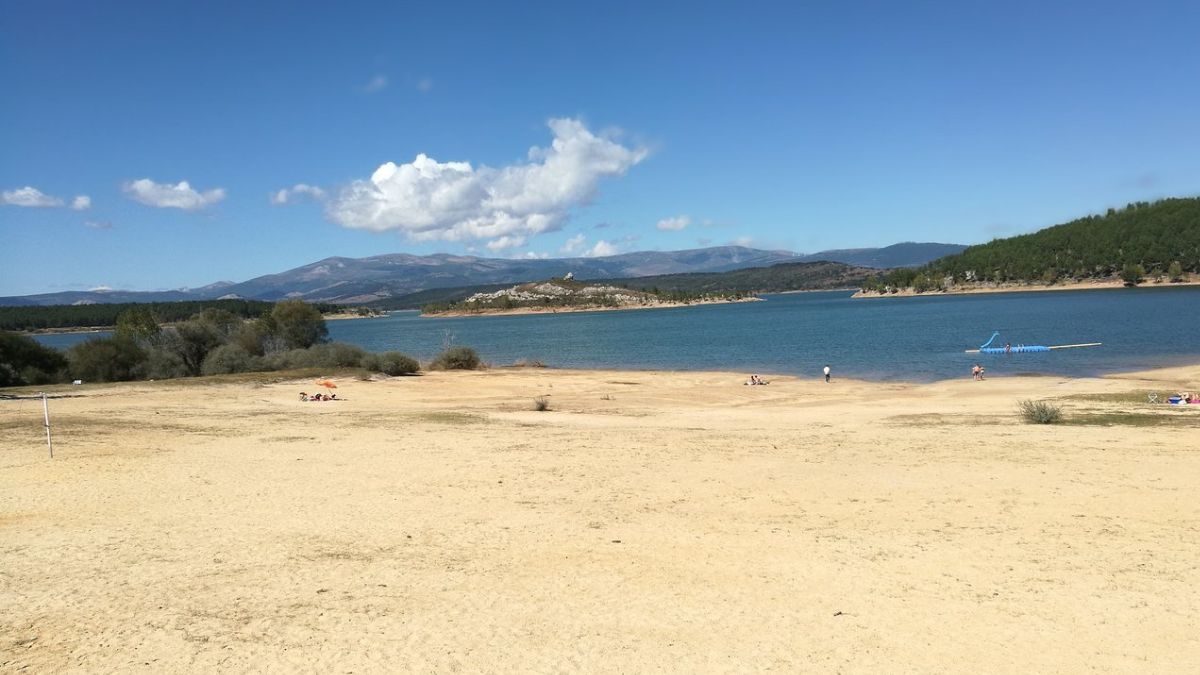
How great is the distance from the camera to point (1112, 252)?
556 feet

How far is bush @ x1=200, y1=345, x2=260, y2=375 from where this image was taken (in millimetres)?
44375

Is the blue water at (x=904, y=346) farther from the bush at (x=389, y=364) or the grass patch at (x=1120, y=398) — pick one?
the grass patch at (x=1120, y=398)

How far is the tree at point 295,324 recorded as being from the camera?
5603 cm

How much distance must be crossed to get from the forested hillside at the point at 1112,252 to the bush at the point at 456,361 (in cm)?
15728

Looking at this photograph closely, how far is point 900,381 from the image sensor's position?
38812 millimetres

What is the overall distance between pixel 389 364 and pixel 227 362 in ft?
32.2

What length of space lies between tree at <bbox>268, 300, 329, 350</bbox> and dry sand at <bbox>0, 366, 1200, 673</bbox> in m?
36.9

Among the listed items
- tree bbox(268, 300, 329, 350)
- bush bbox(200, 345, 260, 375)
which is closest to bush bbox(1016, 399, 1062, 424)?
bush bbox(200, 345, 260, 375)

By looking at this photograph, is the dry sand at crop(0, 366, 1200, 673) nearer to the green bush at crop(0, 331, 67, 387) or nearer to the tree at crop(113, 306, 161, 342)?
the green bush at crop(0, 331, 67, 387)

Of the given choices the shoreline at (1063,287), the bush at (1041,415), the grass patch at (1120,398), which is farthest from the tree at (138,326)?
the shoreline at (1063,287)

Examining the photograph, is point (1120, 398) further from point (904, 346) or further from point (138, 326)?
point (138, 326)

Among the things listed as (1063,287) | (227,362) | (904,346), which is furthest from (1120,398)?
(1063,287)

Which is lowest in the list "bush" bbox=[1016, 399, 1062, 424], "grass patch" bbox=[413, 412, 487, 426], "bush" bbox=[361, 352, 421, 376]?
"bush" bbox=[1016, 399, 1062, 424]

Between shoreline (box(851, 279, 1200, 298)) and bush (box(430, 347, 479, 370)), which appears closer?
bush (box(430, 347, 479, 370))
